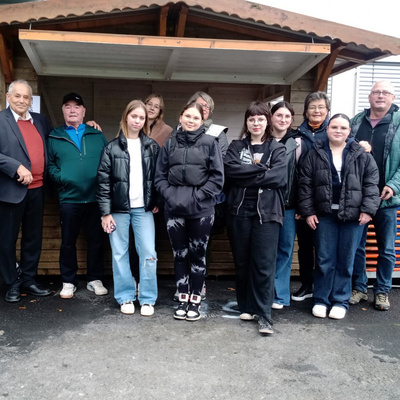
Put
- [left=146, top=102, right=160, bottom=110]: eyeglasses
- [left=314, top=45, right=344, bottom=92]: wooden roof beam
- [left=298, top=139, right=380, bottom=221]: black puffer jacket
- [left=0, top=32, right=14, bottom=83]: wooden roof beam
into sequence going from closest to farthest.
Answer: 1. [left=298, top=139, right=380, bottom=221]: black puffer jacket
2. [left=146, top=102, right=160, bottom=110]: eyeglasses
3. [left=0, top=32, right=14, bottom=83]: wooden roof beam
4. [left=314, top=45, right=344, bottom=92]: wooden roof beam

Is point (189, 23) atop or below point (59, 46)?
atop

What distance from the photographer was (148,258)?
396 centimetres

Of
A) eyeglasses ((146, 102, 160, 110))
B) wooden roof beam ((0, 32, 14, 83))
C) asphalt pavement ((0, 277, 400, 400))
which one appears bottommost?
asphalt pavement ((0, 277, 400, 400))

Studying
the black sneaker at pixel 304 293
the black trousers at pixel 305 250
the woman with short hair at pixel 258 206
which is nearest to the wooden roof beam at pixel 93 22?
the woman with short hair at pixel 258 206

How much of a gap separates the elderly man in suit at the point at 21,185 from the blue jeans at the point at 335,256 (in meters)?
2.77

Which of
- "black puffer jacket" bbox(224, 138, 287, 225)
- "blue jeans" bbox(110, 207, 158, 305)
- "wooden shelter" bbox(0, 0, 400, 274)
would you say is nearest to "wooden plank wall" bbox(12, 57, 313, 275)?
"wooden shelter" bbox(0, 0, 400, 274)

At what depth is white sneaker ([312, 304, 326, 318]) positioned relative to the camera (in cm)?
398

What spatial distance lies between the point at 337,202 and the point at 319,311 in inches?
41.2

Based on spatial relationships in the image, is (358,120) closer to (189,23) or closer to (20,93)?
(189,23)

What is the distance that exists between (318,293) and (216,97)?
5.48m

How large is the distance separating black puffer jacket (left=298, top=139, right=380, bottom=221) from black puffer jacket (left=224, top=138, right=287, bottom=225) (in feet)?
1.11

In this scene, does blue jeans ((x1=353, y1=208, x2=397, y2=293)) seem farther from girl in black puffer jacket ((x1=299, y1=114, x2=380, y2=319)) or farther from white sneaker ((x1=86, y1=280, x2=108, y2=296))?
white sneaker ((x1=86, y1=280, x2=108, y2=296))

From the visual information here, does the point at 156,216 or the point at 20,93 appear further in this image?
the point at 156,216

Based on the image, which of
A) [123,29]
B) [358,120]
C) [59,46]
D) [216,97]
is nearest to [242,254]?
[358,120]
